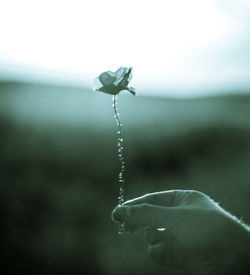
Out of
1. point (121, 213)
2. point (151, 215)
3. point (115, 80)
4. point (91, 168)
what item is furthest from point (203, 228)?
point (91, 168)

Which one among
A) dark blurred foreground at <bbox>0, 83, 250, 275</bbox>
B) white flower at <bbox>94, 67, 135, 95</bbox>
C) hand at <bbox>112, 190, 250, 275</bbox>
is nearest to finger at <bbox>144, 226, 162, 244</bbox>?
hand at <bbox>112, 190, 250, 275</bbox>

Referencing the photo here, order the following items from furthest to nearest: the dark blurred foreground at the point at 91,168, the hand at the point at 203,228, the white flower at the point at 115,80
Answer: the dark blurred foreground at the point at 91,168
the white flower at the point at 115,80
the hand at the point at 203,228

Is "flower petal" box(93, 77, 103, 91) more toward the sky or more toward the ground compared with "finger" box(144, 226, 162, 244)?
more toward the sky

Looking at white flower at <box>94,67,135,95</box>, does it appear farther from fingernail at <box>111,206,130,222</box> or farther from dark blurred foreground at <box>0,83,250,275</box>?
dark blurred foreground at <box>0,83,250,275</box>

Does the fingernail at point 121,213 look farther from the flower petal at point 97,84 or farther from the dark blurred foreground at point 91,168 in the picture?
the dark blurred foreground at point 91,168

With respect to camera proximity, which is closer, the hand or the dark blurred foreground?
the hand

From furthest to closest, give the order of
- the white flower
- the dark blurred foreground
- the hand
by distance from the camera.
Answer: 1. the dark blurred foreground
2. the white flower
3. the hand

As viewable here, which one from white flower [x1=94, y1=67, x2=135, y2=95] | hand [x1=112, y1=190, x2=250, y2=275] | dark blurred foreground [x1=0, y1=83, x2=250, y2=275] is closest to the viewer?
hand [x1=112, y1=190, x2=250, y2=275]

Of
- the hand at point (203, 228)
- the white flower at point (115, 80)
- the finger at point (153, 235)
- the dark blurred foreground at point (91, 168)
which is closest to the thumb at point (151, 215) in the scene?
the hand at point (203, 228)
